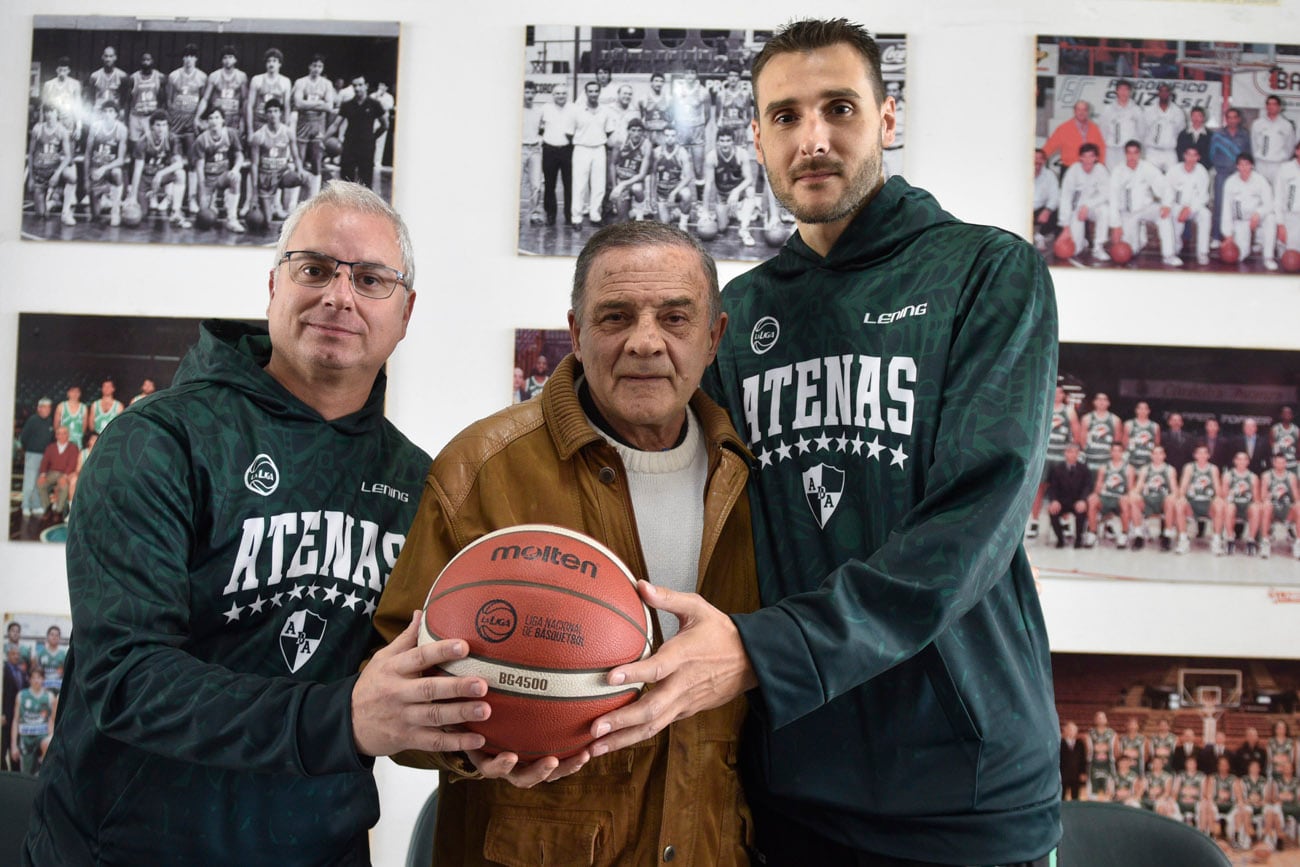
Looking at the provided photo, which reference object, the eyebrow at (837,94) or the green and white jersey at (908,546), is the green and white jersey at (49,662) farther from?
the eyebrow at (837,94)

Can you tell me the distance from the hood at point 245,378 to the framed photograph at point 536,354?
80 cm

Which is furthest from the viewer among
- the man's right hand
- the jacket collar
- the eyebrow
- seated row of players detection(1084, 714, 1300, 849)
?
seated row of players detection(1084, 714, 1300, 849)

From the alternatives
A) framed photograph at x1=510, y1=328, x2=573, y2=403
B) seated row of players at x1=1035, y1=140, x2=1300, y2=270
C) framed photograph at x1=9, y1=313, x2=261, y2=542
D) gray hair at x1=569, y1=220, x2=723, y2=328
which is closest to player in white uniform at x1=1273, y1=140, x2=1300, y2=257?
seated row of players at x1=1035, y1=140, x2=1300, y2=270

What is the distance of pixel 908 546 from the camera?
1.28m

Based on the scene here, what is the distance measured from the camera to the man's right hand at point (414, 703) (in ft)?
3.66

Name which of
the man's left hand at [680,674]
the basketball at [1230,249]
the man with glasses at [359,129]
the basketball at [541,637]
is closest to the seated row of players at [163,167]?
the man with glasses at [359,129]

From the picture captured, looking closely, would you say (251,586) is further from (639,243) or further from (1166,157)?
(1166,157)

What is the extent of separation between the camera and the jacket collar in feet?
4.90

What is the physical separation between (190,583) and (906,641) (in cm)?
115

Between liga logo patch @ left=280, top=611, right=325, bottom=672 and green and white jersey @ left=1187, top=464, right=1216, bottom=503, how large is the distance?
2284 millimetres

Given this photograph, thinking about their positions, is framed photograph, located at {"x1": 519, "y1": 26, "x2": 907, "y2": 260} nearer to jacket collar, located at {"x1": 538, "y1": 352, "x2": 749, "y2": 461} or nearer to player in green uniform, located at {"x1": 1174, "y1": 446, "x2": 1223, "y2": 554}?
jacket collar, located at {"x1": 538, "y1": 352, "x2": 749, "y2": 461}

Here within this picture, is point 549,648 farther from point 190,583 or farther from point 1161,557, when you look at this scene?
point 1161,557

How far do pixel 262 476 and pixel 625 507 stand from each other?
65 cm

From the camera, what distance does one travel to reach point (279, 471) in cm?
160
